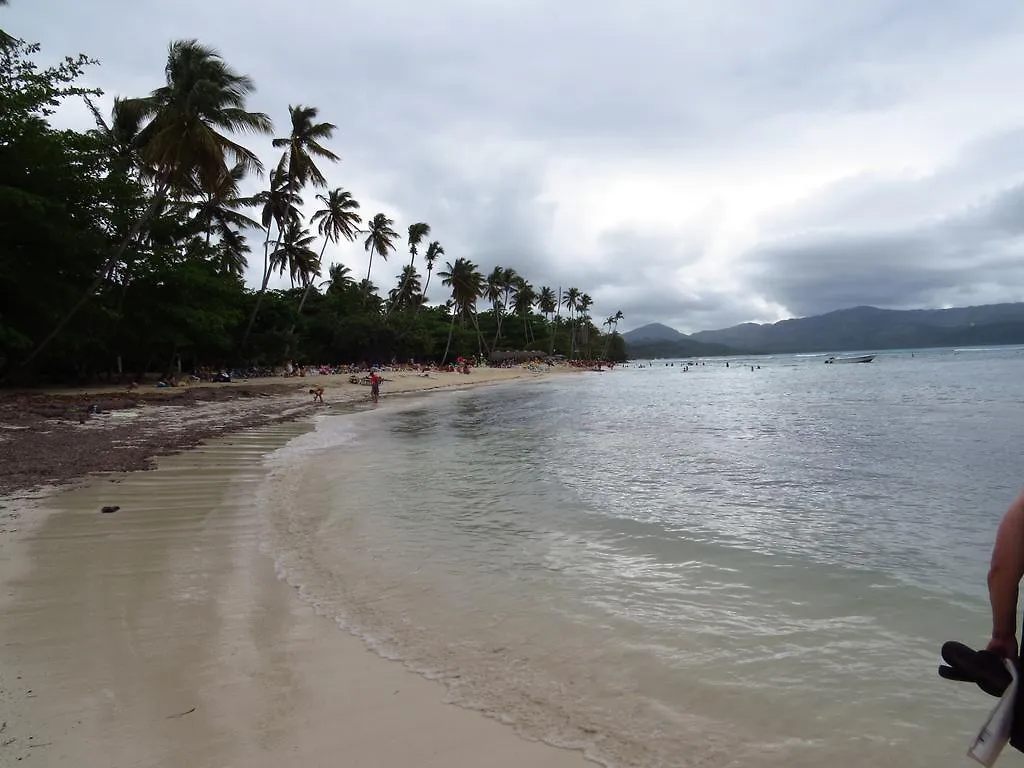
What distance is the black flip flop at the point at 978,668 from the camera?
1.68m

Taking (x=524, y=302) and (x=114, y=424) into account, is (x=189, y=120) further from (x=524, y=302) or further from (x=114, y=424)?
(x=524, y=302)

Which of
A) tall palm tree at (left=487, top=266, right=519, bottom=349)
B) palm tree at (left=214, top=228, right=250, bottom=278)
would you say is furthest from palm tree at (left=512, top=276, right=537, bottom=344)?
palm tree at (left=214, top=228, right=250, bottom=278)

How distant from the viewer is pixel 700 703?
3.10 m

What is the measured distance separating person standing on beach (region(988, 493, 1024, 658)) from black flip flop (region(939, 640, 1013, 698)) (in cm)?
7

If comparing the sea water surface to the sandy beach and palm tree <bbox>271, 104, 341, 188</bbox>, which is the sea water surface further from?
palm tree <bbox>271, 104, 341, 188</bbox>

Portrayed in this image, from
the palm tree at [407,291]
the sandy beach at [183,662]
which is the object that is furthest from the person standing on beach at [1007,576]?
the palm tree at [407,291]

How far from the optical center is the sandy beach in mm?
2594

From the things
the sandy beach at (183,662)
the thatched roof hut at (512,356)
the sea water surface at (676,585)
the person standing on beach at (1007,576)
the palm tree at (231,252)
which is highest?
the palm tree at (231,252)

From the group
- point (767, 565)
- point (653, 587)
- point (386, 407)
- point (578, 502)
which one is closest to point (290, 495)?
point (578, 502)

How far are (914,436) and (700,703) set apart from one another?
44.6 feet

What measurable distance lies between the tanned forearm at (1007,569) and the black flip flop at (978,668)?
9cm

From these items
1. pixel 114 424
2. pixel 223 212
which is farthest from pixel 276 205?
pixel 114 424

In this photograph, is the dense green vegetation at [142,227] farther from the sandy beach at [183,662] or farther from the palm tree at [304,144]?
the sandy beach at [183,662]

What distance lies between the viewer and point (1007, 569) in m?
1.77
